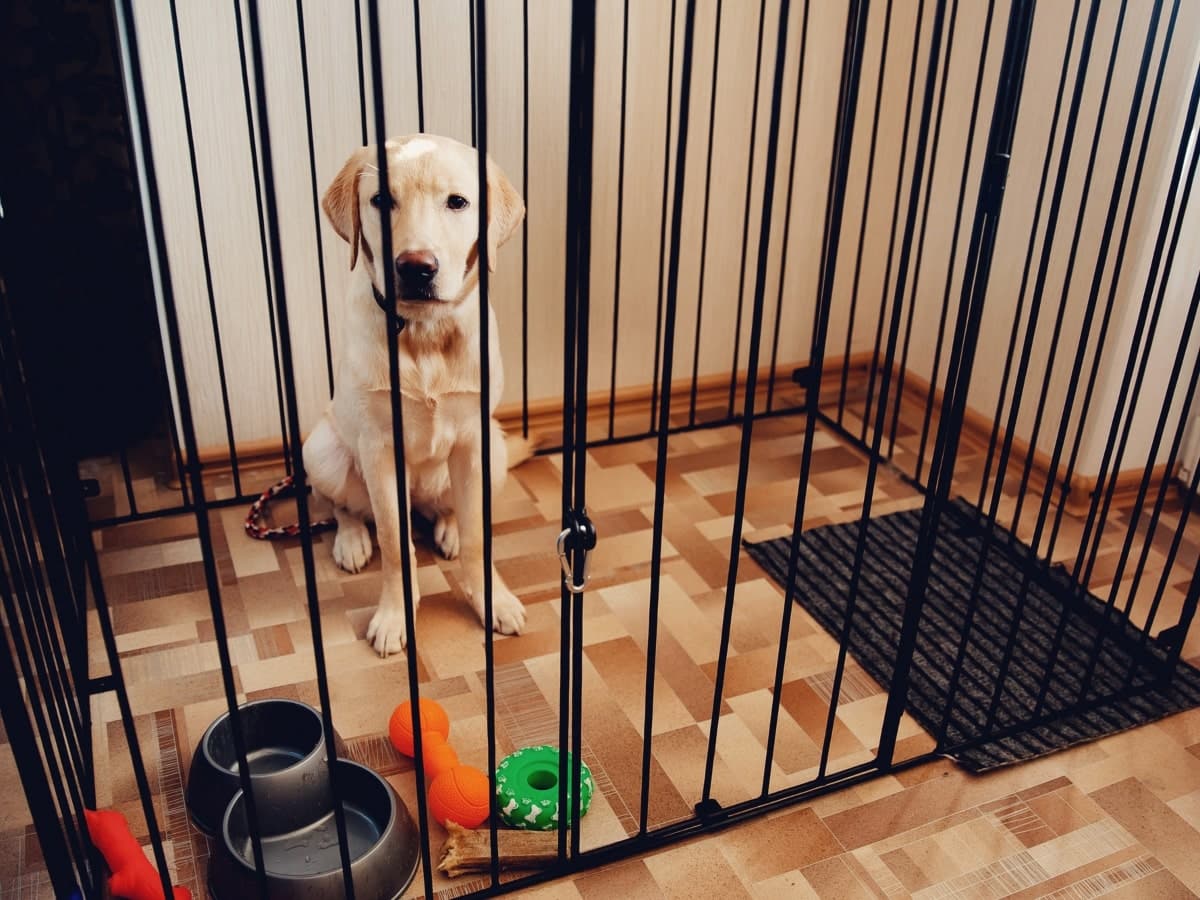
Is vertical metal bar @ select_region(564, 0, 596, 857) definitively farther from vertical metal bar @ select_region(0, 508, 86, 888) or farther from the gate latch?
vertical metal bar @ select_region(0, 508, 86, 888)

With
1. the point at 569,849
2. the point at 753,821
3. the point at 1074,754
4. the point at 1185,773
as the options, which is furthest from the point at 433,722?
the point at 1185,773

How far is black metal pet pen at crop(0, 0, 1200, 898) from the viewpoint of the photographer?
143 cm

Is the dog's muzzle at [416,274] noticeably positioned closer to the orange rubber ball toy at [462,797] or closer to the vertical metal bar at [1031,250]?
the orange rubber ball toy at [462,797]

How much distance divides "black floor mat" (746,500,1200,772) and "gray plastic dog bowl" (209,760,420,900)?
3.32 ft

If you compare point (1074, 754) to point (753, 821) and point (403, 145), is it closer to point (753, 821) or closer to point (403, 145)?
point (753, 821)

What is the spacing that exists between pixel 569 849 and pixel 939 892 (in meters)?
0.59

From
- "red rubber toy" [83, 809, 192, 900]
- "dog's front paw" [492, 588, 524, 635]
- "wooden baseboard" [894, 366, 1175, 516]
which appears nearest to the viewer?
"red rubber toy" [83, 809, 192, 900]

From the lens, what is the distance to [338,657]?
83.5 inches

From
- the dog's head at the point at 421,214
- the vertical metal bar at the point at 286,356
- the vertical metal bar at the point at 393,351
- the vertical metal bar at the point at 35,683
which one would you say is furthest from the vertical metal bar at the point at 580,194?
the vertical metal bar at the point at 35,683

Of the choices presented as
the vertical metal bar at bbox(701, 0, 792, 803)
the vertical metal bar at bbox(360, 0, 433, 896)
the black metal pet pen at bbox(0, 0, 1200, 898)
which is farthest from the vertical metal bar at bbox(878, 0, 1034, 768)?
the vertical metal bar at bbox(360, 0, 433, 896)

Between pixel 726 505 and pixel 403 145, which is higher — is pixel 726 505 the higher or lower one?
the lower one

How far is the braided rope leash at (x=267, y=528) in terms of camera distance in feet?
8.16

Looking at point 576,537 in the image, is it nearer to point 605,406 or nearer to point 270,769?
point 270,769

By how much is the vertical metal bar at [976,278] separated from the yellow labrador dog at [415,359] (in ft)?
2.46
